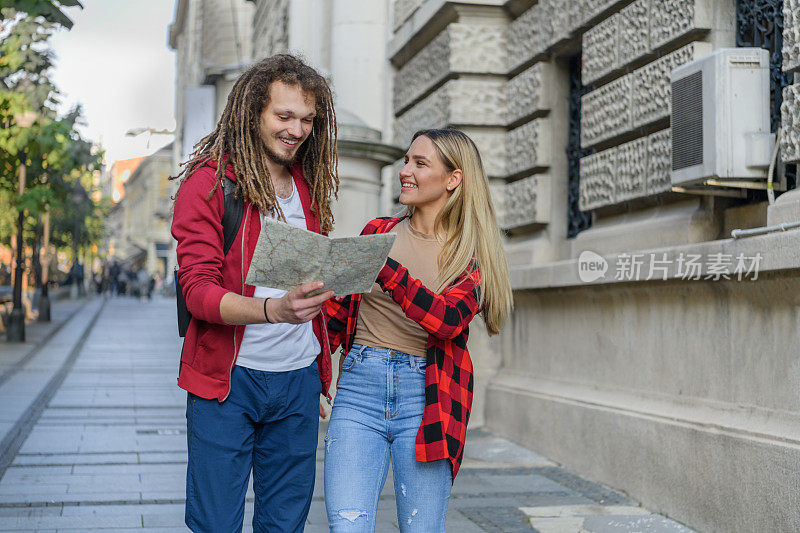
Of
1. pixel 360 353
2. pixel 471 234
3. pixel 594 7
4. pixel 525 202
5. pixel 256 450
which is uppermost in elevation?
pixel 594 7

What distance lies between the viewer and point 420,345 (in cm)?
330

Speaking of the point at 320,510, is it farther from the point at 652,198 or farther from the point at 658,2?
the point at 658,2

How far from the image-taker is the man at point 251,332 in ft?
9.82

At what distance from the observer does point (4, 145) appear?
17.9m

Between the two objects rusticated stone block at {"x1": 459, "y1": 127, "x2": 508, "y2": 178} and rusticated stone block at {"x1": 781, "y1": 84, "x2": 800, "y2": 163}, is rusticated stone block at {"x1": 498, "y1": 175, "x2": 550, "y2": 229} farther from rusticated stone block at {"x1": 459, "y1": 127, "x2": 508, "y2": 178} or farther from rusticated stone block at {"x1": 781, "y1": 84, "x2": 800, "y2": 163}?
rusticated stone block at {"x1": 781, "y1": 84, "x2": 800, "y2": 163}

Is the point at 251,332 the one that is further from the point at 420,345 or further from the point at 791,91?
the point at 791,91

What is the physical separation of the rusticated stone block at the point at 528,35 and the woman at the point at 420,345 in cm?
552

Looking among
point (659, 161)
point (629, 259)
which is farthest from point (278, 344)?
point (659, 161)

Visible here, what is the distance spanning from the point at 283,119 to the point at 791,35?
3234 millimetres

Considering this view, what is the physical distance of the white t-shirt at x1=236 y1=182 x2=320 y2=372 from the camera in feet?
10.1

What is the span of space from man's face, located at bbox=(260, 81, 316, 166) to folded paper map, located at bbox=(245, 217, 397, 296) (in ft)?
1.78

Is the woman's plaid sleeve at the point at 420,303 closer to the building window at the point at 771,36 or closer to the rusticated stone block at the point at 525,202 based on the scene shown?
the building window at the point at 771,36

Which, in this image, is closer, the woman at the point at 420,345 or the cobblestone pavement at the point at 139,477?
the woman at the point at 420,345

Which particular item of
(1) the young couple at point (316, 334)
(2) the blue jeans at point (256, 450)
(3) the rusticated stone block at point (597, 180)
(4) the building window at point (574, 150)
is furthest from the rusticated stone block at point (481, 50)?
(2) the blue jeans at point (256, 450)
